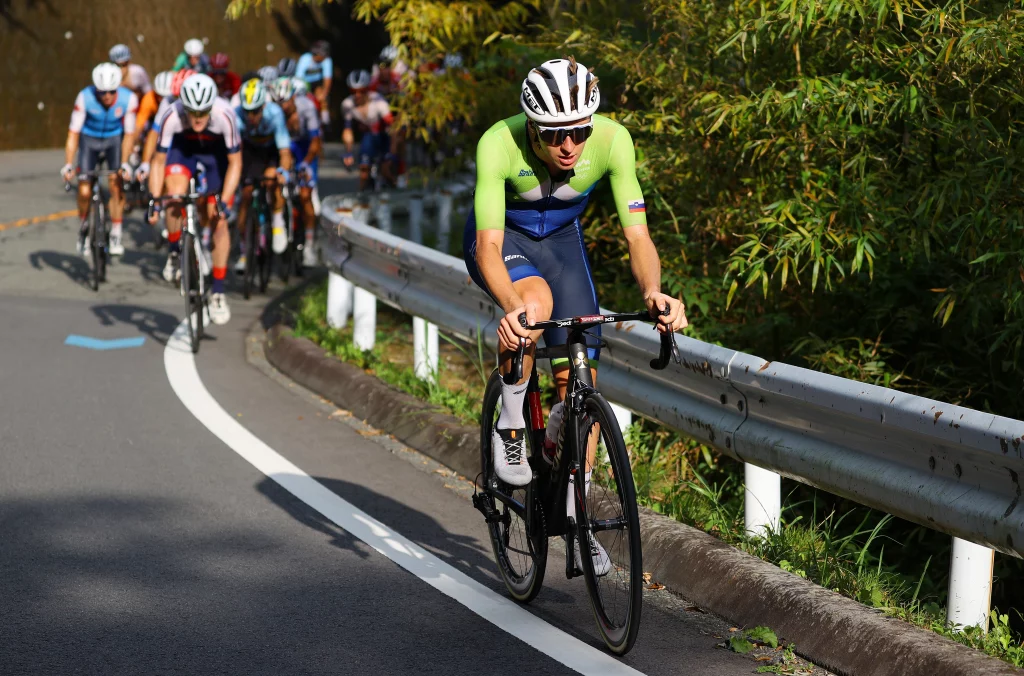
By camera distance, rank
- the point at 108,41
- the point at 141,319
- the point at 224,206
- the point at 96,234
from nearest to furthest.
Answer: the point at 224,206 → the point at 141,319 → the point at 96,234 → the point at 108,41

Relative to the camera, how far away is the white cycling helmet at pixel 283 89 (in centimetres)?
1470

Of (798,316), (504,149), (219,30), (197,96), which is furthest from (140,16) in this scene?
(504,149)

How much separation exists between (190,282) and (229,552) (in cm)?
525

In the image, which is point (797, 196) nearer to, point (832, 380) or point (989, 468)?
point (832, 380)

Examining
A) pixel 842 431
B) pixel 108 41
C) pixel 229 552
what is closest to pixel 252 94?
pixel 229 552

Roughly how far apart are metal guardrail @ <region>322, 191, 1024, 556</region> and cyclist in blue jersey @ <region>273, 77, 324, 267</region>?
A: 8704mm

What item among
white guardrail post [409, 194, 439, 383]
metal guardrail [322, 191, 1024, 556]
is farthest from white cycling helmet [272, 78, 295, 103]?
metal guardrail [322, 191, 1024, 556]

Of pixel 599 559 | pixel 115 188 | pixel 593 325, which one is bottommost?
pixel 115 188

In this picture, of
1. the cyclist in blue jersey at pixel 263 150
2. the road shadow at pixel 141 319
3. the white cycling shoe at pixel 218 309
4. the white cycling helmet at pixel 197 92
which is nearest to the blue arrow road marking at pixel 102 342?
the road shadow at pixel 141 319

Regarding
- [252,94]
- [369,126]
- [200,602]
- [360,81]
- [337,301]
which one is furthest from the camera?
[360,81]

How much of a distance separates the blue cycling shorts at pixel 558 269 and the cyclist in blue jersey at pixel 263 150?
27.2 ft

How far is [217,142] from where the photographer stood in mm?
11797

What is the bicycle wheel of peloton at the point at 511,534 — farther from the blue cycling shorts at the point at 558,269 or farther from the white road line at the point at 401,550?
the blue cycling shorts at the point at 558,269

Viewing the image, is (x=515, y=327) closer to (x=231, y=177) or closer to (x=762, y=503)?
(x=762, y=503)
